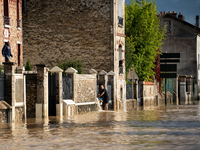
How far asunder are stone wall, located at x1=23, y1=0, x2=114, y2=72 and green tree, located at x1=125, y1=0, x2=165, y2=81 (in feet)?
36.0

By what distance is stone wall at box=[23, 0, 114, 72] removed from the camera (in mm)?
32188

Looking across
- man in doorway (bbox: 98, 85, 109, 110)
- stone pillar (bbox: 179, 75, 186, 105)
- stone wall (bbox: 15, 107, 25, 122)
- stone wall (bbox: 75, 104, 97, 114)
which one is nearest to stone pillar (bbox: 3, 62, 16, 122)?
stone wall (bbox: 15, 107, 25, 122)

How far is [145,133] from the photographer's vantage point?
44.0ft

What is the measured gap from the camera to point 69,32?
1286 inches

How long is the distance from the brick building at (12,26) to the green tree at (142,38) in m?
14.0

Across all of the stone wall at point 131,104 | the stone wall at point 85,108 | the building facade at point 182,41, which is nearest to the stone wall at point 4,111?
the stone wall at point 85,108

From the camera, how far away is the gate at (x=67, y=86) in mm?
23000

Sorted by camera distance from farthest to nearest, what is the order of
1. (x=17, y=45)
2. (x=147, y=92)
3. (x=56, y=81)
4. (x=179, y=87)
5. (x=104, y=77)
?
(x=179, y=87) → (x=147, y=92) → (x=17, y=45) → (x=104, y=77) → (x=56, y=81)

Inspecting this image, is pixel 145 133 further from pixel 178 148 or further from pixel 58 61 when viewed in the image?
pixel 58 61

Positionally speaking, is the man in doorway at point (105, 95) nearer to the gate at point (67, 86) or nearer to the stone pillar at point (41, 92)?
the gate at point (67, 86)

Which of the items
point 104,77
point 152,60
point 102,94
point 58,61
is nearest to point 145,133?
point 102,94

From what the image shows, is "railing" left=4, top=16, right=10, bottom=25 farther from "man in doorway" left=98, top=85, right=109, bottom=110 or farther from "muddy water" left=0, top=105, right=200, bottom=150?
"muddy water" left=0, top=105, right=200, bottom=150

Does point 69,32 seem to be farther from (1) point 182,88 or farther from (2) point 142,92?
(1) point 182,88

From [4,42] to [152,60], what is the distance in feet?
63.2
